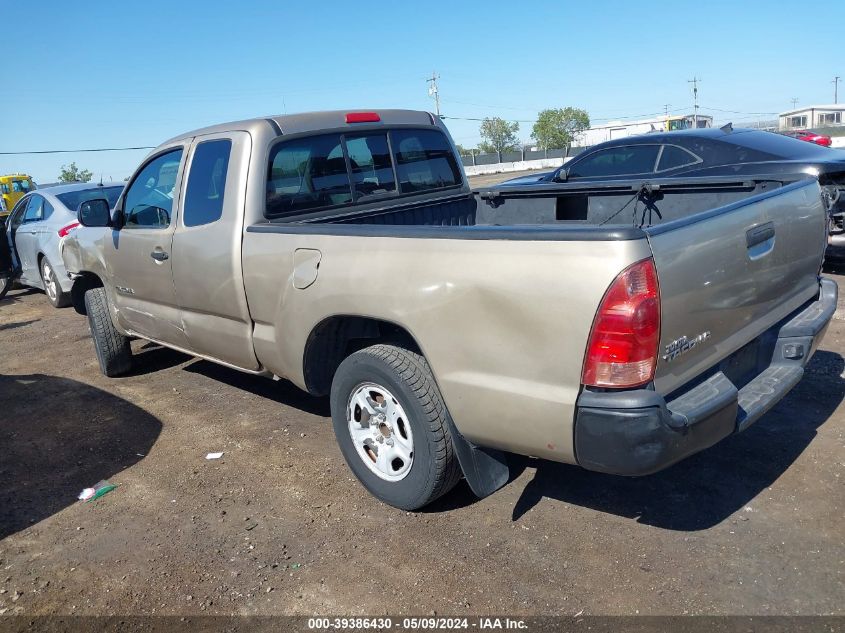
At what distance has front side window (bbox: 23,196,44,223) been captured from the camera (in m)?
9.45

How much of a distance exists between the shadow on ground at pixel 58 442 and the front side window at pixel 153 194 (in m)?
1.42

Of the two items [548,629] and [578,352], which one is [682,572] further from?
[578,352]

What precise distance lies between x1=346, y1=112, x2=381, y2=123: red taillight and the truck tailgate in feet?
8.22

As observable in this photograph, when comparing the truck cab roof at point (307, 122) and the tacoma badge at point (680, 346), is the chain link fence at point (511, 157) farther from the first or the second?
the tacoma badge at point (680, 346)

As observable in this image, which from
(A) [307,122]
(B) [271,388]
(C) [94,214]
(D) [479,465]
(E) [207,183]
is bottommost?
(B) [271,388]

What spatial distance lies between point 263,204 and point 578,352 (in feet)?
7.23

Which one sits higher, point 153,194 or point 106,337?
point 153,194

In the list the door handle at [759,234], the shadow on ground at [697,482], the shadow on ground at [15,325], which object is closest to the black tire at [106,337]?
the shadow on ground at [15,325]

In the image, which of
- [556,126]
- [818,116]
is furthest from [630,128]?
[818,116]

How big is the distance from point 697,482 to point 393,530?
157cm

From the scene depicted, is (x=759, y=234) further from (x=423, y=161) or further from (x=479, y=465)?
(x=423, y=161)

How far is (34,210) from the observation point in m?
9.66

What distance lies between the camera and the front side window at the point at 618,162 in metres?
8.05

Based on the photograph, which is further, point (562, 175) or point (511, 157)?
point (511, 157)
